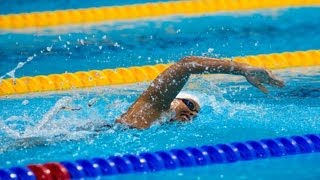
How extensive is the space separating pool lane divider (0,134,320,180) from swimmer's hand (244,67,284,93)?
34 cm

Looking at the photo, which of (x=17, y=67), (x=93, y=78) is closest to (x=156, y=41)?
(x=93, y=78)

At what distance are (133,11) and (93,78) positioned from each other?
204 cm

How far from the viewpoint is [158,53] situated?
20.8 ft

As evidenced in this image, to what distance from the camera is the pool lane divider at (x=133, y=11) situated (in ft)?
Answer: 24.0

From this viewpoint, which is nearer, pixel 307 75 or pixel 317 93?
pixel 317 93

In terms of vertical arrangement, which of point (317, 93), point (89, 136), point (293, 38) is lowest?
point (89, 136)

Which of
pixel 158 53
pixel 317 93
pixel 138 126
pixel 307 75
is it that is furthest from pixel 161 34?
pixel 138 126

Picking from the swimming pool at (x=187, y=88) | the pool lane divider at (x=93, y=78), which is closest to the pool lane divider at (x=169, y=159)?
the swimming pool at (x=187, y=88)

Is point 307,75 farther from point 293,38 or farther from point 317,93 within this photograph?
point 293,38

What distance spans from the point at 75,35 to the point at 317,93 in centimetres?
247

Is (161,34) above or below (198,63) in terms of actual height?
above

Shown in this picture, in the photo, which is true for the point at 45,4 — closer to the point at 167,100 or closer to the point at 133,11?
the point at 133,11

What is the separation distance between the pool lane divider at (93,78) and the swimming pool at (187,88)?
0.11 m

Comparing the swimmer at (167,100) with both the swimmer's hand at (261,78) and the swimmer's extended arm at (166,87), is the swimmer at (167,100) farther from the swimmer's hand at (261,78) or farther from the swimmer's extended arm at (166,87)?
the swimmer's hand at (261,78)
